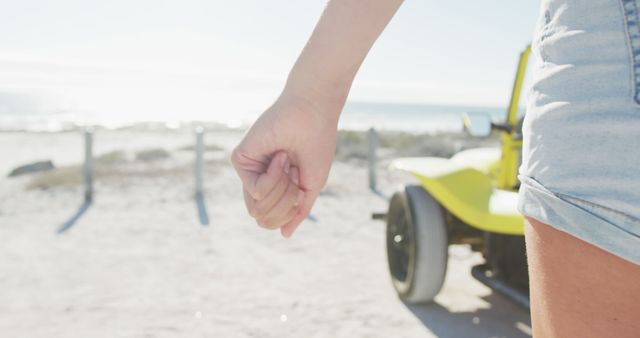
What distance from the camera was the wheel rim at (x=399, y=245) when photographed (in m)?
3.92

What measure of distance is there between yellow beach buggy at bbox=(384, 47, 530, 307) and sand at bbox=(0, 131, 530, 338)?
0.94ft

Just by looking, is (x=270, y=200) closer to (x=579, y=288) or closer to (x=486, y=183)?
(x=579, y=288)

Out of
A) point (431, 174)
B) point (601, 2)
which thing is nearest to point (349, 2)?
point (601, 2)

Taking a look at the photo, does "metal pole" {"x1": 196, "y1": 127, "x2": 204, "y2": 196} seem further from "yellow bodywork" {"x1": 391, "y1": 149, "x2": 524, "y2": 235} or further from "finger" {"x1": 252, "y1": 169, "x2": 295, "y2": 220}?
"finger" {"x1": 252, "y1": 169, "x2": 295, "y2": 220}

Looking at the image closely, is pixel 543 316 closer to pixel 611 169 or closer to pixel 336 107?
pixel 611 169

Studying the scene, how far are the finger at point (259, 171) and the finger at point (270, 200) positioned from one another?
0.5 inches

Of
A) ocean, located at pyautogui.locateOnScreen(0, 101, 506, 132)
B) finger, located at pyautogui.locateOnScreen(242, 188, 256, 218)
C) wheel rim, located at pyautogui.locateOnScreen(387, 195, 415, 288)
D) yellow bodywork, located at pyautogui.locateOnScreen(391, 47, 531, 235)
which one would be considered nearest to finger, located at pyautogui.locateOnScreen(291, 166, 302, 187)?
finger, located at pyautogui.locateOnScreen(242, 188, 256, 218)

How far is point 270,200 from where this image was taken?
1.25 m

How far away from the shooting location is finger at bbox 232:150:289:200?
1.22m

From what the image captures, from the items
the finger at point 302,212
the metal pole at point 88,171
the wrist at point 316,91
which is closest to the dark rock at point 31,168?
the metal pole at point 88,171

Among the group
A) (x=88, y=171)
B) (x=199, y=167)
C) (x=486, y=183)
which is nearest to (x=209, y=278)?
(x=486, y=183)

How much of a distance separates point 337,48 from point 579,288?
63cm

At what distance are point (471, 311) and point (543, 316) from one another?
10.2 ft

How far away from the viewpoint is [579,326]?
32.4 inches
